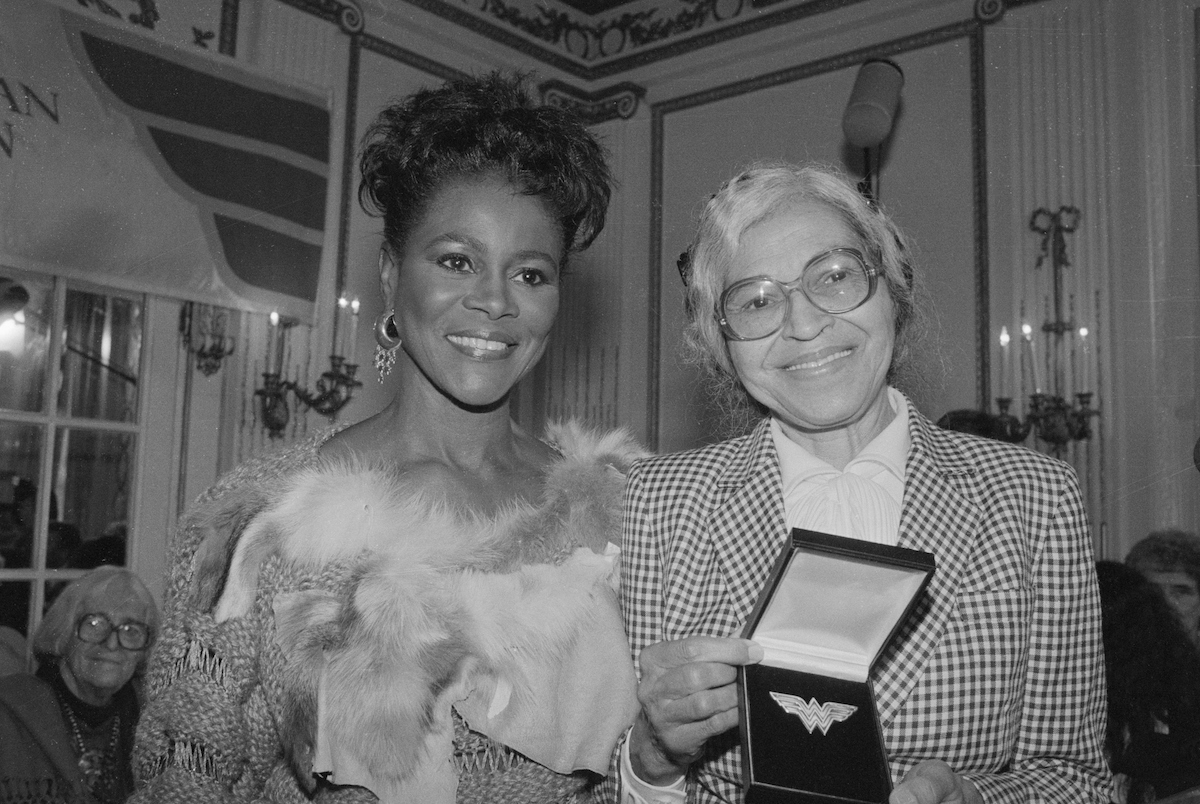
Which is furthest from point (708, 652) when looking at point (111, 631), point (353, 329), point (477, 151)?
point (353, 329)

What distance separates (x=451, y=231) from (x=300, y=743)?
0.93 metres

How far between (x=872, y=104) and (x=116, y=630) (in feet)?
11.6

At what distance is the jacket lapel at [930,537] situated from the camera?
146 centimetres

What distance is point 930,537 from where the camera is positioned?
1536 mm

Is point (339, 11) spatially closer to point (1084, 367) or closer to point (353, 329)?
point (353, 329)

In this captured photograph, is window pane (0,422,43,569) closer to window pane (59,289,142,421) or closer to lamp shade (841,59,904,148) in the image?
window pane (59,289,142,421)

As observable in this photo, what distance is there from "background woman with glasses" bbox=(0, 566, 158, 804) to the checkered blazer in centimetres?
223

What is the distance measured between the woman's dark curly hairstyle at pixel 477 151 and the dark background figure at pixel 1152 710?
2.03 meters

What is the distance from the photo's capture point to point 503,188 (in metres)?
1.92

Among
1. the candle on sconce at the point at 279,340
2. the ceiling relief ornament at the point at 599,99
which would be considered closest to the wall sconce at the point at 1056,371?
the ceiling relief ornament at the point at 599,99

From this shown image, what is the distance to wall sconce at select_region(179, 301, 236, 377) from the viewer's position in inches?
179

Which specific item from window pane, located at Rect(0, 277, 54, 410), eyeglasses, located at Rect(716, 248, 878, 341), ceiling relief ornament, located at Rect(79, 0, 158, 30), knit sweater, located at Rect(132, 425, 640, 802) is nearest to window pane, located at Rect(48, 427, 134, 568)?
window pane, located at Rect(0, 277, 54, 410)

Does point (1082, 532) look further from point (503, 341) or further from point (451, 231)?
point (451, 231)

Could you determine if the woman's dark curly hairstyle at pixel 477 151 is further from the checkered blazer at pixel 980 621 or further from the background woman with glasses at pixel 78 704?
the background woman with glasses at pixel 78 704
